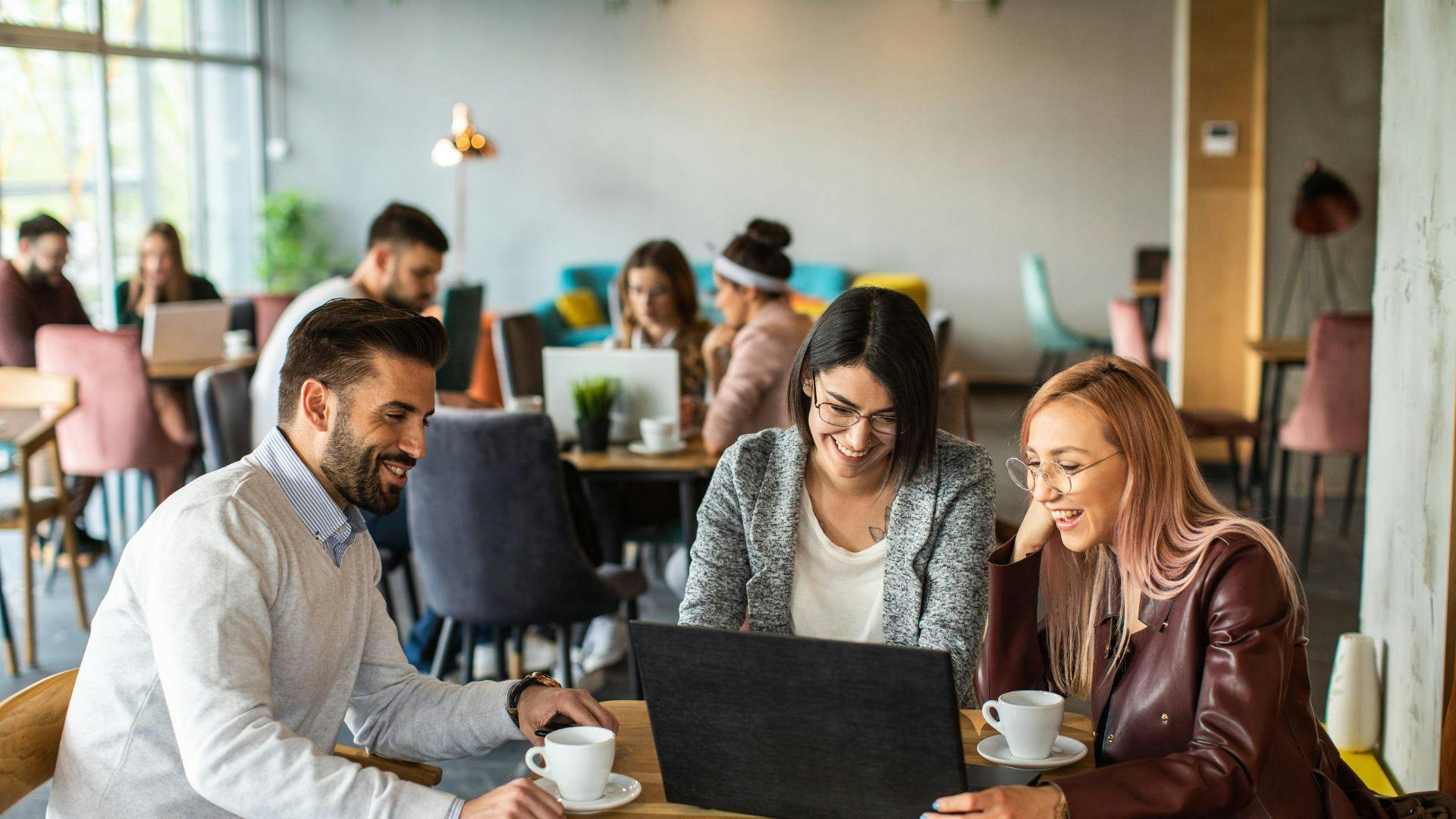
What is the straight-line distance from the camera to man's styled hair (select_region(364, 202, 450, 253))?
423cm

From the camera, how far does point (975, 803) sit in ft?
4.54

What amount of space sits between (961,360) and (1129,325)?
3.69 meters

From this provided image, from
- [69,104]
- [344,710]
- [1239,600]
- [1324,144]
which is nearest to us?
[1239,600]

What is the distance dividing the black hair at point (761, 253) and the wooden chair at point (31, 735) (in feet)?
9.94

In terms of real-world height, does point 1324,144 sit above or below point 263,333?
above

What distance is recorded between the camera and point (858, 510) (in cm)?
222

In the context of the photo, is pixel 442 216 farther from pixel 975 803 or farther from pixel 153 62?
pixel 975 803

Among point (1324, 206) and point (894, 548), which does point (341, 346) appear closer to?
point (894, 548)

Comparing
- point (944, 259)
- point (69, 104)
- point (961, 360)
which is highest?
point (69, 104)

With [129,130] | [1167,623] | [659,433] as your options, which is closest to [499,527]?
[659,433]

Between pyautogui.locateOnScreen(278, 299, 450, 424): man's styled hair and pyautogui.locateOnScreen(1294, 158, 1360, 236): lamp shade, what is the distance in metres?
5.92

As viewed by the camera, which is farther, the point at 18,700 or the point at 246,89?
the point at 246,89

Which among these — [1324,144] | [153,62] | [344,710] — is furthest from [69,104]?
[344,710]

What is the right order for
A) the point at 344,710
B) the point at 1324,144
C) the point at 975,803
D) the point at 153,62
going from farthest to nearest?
the point at 153,62
the point at 1324,144
the point at 344,710
the point at 975,803
